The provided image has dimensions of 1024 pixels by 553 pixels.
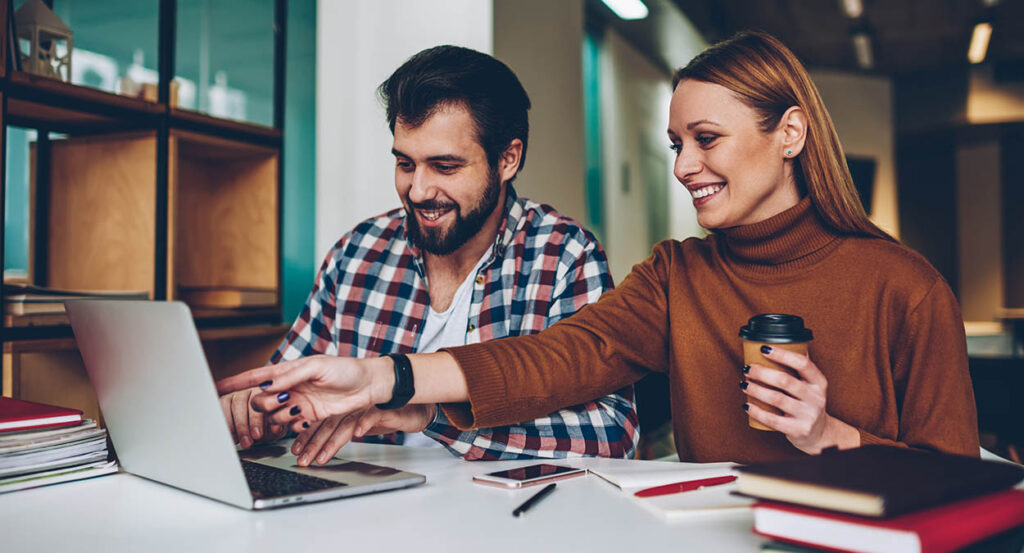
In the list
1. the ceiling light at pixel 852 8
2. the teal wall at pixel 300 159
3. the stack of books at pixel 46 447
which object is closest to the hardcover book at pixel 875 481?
the stack of books at pixel 46 447

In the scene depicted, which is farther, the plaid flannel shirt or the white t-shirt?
the white t-shirt

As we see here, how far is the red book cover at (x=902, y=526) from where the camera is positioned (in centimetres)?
61

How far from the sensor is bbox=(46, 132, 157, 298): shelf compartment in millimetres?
1986

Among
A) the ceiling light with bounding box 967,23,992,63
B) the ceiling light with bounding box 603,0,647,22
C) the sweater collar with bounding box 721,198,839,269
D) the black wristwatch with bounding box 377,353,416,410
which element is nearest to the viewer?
the black wristwatch with bounding box 377,353,416,410

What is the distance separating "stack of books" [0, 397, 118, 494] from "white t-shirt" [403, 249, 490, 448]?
645mm

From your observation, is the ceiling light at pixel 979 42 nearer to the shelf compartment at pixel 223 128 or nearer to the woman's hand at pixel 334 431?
the shelf compartment at pixel 223 128

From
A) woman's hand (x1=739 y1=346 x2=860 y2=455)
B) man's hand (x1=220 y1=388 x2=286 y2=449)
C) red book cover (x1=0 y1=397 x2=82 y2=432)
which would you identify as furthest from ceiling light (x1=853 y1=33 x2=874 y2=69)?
red book cover (x1=0 y1=397 x2=82 y2=432)

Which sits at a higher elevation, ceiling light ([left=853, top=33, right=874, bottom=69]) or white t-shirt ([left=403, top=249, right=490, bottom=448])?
ceiling light ([left=853, top=33, right=874, bottom=69])

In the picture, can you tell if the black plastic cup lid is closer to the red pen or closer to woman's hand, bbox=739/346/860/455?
woman's hand, bbox=739/346/860/455

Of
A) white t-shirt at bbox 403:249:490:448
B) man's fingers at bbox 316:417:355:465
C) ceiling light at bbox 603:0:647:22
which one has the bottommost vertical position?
man's fingers at bbox 316:417:355:465

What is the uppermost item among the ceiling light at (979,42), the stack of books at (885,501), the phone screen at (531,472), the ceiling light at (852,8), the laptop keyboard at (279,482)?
the ceiling light at (979,42)

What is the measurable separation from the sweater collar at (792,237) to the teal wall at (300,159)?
6.10 ft

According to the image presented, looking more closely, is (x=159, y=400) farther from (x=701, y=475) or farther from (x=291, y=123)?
(x=291, y=123)

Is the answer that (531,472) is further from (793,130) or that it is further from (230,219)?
(230,219)
